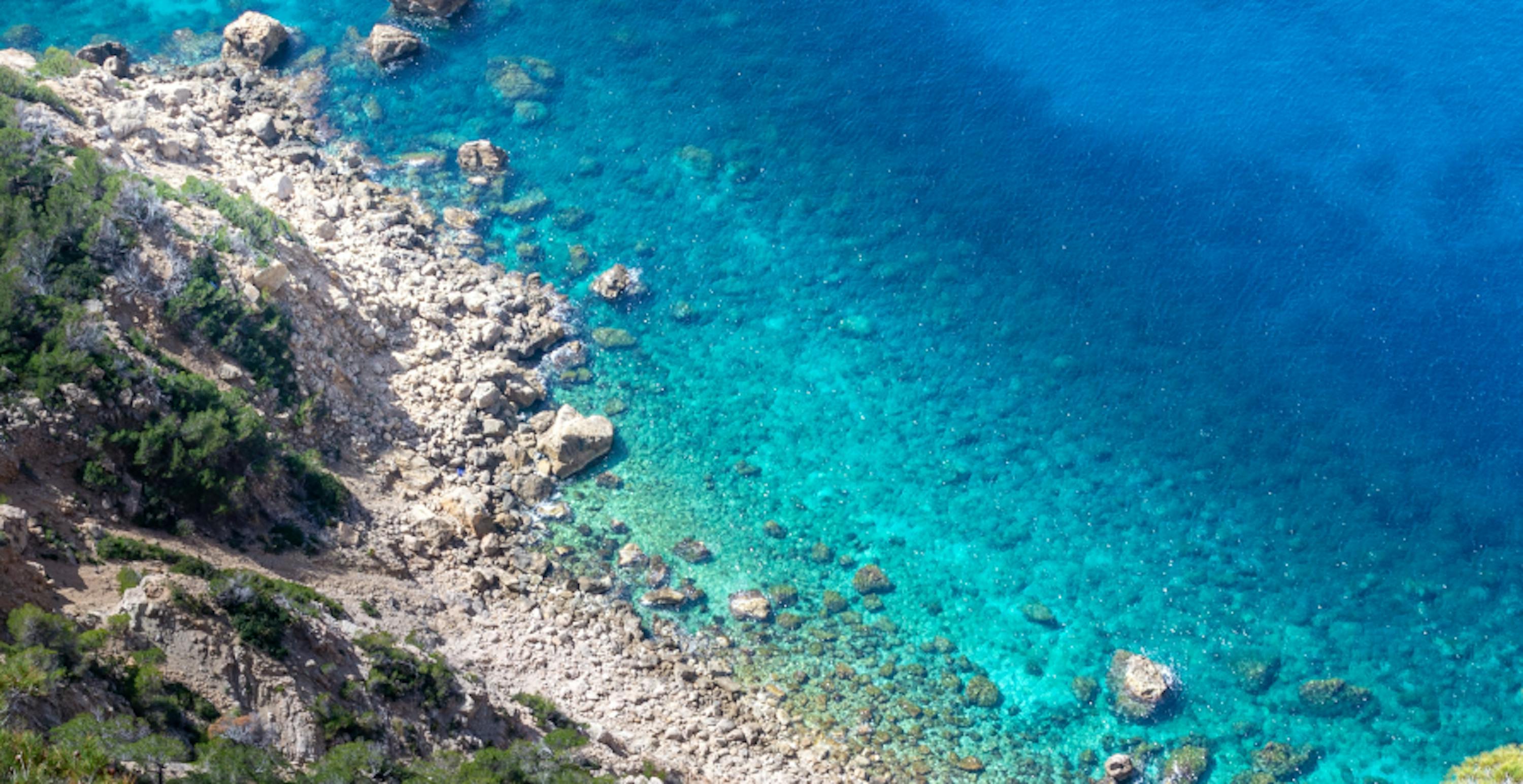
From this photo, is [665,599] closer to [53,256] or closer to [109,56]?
[53,256]

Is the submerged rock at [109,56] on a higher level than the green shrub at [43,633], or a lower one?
higher

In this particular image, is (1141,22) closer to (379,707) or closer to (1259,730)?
(1259,730)

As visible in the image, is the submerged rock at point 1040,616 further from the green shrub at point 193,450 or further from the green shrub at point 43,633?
the green shrub at point 43,633

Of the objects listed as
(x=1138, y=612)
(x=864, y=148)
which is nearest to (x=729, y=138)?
(x=864, y=148)

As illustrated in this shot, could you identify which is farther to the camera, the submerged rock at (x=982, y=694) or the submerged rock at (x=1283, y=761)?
the submerged rock at (x=982, y=694)

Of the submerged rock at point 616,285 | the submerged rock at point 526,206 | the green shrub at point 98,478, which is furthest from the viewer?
the submerged rock at point 526,206

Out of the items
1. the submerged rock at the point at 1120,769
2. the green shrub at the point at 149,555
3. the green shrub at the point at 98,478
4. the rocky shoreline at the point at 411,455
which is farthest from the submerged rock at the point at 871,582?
the green shrub at the point at 98,478

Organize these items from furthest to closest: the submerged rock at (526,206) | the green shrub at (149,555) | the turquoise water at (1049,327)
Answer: the submerged rock at (526,206) → the turquoise water at (1049,327) → the green shrub at (149,555)
